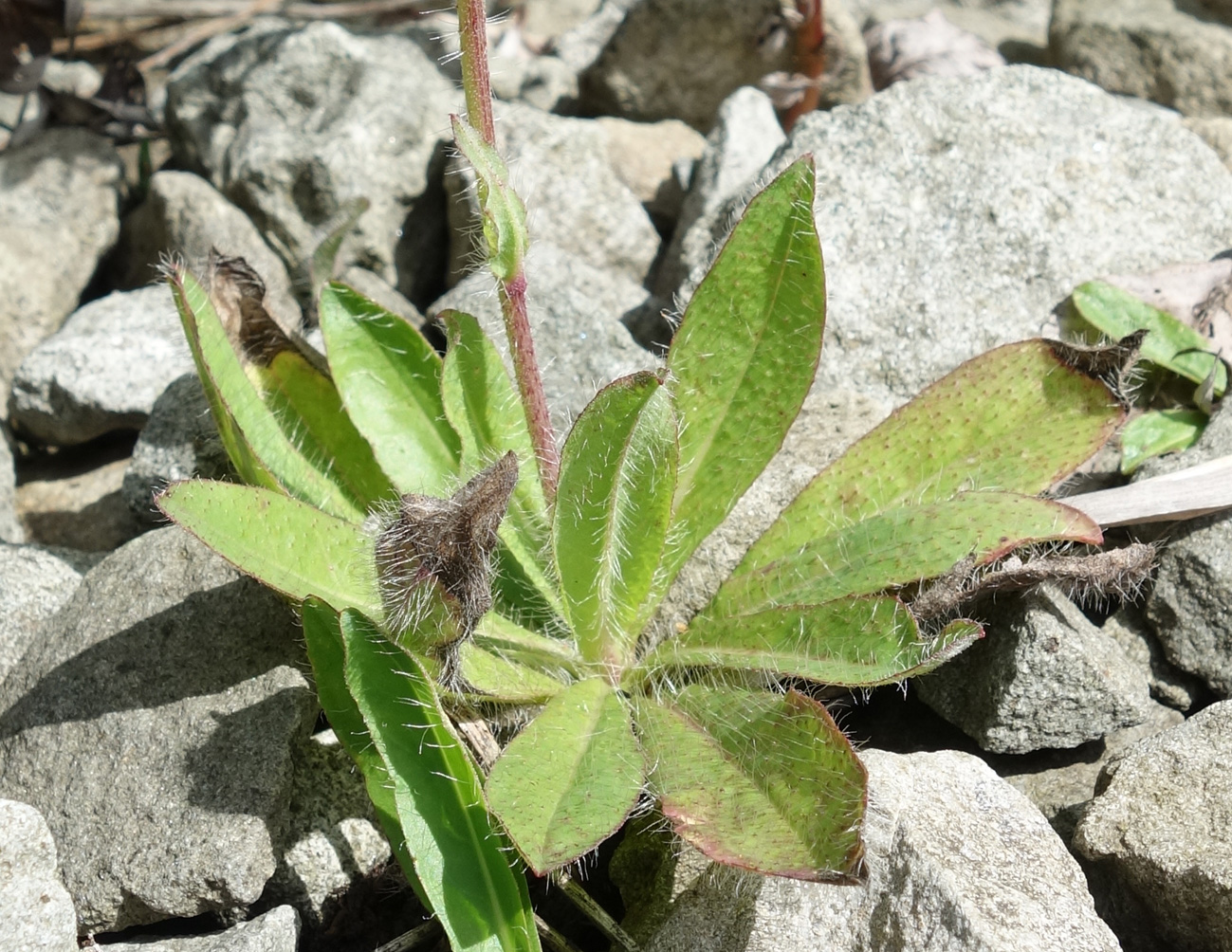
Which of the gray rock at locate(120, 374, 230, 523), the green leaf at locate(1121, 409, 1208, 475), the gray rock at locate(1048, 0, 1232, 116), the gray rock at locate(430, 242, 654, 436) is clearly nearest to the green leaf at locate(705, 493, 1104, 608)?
the green leaf at locate(1121, 409, 1208, 475)

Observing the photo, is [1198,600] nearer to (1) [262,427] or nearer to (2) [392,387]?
(2) [392,387]

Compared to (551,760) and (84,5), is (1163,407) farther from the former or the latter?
(84,5)

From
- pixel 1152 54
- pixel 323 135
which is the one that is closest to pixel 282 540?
pixel 323 135

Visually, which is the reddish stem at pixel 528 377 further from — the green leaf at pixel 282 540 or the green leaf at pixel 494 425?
the green leaf at pixel 282 540

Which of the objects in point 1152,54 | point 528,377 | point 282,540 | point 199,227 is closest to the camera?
point 282,540

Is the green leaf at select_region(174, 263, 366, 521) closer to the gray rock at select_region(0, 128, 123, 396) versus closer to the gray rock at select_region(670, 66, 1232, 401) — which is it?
the gray rock at select_region(670, 66, 1232, 401)
